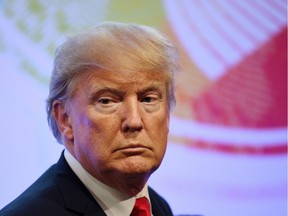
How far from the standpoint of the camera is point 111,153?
1879mm

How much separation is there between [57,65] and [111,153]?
1.11 ft

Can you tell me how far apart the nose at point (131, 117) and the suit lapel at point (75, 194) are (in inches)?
9.9

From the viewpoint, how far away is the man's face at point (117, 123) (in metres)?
1.87

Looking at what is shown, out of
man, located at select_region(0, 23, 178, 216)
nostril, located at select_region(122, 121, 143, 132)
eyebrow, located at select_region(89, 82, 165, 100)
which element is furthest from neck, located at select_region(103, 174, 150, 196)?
eyebrow, located at select_region(89, 82, 165, 100)

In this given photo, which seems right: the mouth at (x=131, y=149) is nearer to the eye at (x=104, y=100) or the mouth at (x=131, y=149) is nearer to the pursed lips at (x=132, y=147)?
the pursed lips at (x=132, y=147)

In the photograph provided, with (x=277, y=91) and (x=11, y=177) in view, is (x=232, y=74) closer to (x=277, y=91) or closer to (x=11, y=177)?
(x=277, y=91)

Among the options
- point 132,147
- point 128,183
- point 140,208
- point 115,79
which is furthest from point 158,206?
point 115,79

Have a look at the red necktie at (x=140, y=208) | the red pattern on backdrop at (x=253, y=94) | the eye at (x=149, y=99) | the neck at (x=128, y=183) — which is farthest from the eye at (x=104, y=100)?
the red pattern on backdrop at (x=253, y=94)

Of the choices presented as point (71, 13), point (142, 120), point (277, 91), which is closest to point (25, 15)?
point (71, 13)

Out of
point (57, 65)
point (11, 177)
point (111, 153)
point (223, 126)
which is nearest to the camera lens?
point (111, 153)

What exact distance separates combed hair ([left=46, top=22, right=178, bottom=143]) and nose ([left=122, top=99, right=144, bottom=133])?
0.34 ft

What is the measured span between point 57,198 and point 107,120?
28 centimetres

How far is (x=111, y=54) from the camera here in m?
1.90

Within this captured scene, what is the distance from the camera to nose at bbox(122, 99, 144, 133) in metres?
1.85
